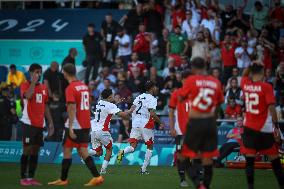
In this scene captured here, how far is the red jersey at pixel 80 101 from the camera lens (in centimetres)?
1642

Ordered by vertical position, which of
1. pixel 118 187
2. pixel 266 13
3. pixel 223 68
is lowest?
pixel 118 187

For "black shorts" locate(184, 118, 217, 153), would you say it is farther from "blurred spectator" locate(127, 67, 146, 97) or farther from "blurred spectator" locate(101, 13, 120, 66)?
"blurred spectator" locate(101, 13, 120, 66)

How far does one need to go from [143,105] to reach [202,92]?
23.1 ft

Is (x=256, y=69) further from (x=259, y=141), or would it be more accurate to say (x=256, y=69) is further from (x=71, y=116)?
(x=71, y=116)

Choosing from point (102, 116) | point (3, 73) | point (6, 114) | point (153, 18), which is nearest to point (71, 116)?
point (102, 116)

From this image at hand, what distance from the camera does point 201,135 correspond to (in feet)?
46.3

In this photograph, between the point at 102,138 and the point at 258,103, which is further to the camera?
the point at 102,138

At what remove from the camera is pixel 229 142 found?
2353 cm

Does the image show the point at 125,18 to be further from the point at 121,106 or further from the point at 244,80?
the point at 244,80

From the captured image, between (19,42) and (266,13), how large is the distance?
1036 centimetres

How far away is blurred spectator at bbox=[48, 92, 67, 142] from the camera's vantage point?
2798cm

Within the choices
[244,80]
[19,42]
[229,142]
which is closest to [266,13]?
[229,142]

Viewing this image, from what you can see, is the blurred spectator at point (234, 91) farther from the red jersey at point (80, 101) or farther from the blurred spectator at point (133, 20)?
the red jersey at point (80, 101)

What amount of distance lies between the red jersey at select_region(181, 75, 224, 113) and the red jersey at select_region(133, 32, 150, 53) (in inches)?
623
